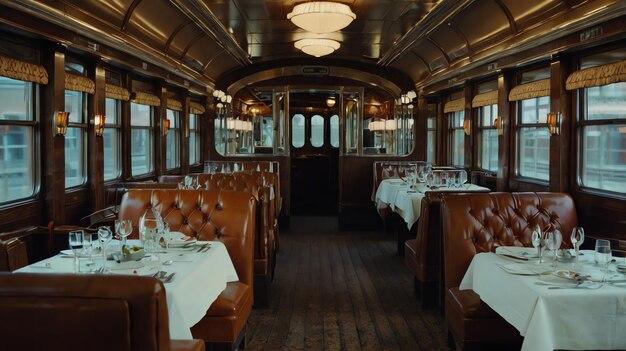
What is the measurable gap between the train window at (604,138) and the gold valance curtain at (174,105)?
6.24 m

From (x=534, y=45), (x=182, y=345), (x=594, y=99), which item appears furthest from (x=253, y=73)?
(x=182, y=345)

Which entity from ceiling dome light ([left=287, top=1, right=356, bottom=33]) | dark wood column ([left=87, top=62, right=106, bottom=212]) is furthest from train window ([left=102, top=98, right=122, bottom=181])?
ceiling dome light ([left=287, top=1, right=356, bottom=33])

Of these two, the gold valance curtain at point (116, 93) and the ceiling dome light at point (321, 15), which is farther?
the gold valance curtain at point (116, 93)

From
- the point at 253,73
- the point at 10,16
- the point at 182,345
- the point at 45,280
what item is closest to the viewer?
the point at 45,280

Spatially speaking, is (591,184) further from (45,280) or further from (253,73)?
(253,73)

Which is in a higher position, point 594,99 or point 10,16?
point 10,16

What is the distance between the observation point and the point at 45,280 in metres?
1.44

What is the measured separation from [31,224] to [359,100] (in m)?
6.45

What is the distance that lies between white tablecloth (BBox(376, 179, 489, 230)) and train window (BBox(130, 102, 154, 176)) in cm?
361

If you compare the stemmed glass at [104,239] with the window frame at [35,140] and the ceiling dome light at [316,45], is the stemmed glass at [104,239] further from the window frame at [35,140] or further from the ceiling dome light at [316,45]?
the ceiling dome light at [316,45]

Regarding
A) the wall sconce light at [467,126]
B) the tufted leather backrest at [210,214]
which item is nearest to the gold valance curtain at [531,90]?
the wall sconce light at [467,126]

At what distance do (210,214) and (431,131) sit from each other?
327 inches

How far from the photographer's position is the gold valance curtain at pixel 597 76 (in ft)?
15.4

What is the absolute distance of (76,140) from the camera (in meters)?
6.21
